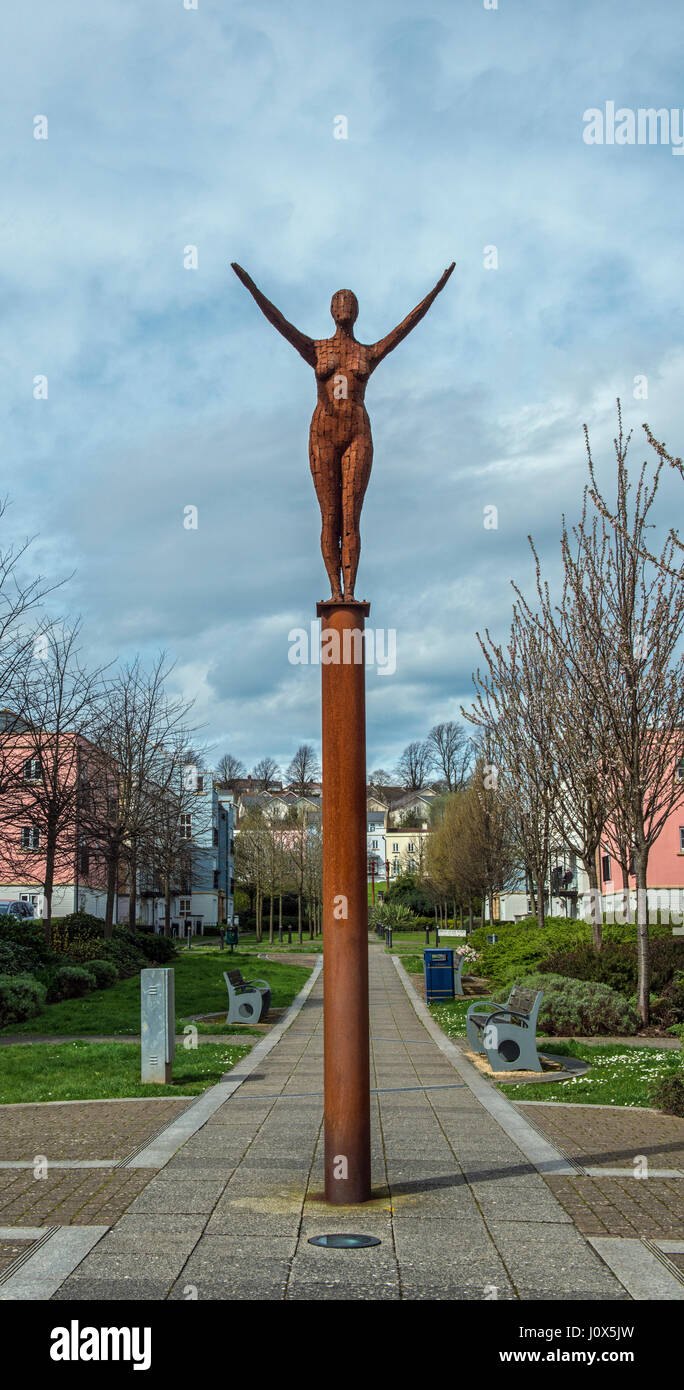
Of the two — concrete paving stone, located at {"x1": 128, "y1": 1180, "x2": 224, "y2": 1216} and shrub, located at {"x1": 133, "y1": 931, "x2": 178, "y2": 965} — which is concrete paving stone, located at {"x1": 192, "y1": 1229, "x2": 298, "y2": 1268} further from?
shrub, located at {"x1": 133, "y1": 931, "x2": 178, "y2": 965}

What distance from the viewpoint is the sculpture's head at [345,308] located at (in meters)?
7.00

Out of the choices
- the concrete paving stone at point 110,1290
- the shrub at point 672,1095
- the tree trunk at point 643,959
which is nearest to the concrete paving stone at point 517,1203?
the concrete paving stone at point 110,1290

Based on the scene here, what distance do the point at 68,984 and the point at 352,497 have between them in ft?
52.9

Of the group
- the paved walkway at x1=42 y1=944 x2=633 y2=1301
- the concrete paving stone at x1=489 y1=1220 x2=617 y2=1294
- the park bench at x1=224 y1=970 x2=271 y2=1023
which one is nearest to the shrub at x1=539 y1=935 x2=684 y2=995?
the park bench at x1=224 y1=970 x2=271 y2=1023

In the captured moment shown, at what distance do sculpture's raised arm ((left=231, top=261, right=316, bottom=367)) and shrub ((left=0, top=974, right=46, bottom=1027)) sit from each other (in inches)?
520

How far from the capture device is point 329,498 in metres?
6.95

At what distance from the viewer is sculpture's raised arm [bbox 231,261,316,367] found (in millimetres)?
7031

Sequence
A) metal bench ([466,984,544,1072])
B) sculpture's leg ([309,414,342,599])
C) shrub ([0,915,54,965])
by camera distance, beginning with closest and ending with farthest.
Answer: sculpture's leg ([309,414,342,599]) → metal bench ([466,984,544,1072]) → shrub ([0,915,54,965])

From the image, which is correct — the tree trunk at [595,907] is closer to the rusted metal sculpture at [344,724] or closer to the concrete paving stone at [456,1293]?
the rusted metal sculpture at [344,724]

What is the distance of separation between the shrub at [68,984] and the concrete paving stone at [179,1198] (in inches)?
574

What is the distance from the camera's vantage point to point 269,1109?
31.6 ft
